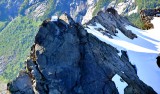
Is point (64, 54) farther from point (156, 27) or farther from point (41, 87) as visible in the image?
point (156, 27)

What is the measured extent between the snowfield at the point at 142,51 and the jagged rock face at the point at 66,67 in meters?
5.53

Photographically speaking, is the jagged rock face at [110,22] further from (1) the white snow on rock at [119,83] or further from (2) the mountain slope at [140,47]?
(1) the white snow on rock at [119,83]

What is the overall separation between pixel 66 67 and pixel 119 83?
26.5ft

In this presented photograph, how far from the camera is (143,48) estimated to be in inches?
3204

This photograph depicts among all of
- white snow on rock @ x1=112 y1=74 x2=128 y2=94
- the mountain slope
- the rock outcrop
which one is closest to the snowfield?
the mountain slope

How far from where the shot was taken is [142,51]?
255ft

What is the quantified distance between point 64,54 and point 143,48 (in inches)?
1137

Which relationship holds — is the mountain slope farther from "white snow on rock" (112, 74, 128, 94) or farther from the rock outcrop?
the rock outcrop

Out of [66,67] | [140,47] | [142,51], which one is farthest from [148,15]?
[66,67]

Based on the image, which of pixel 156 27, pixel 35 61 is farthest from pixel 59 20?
pixel 156 27

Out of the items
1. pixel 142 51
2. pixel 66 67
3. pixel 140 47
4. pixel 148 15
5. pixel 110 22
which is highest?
pixel 148 15

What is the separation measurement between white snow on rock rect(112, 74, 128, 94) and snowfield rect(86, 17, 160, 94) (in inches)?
297

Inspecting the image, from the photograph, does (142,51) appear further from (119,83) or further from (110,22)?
(110,22)

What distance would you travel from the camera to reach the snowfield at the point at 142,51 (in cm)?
6669
